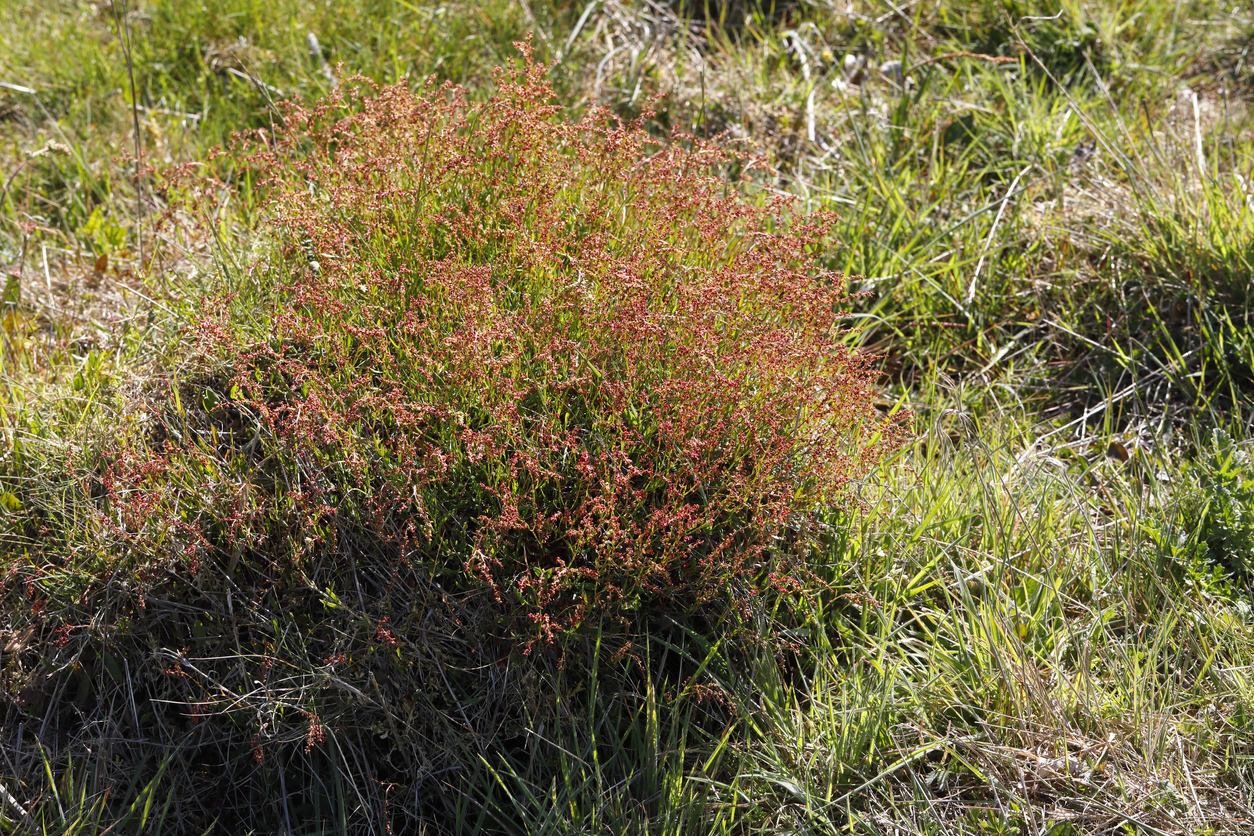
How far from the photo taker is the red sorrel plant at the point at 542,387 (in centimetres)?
208

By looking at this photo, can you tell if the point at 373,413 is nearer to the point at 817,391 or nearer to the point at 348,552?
the point at 348,552

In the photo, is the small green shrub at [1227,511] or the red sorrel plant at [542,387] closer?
the red sorrel plant at [542,387]

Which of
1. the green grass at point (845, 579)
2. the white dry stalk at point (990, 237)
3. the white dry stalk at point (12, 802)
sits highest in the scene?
the white dry stalk at point (990, 237)

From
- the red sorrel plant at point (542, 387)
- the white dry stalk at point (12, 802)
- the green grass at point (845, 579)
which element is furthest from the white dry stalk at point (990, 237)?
the white dry stalk at point (12, 802)

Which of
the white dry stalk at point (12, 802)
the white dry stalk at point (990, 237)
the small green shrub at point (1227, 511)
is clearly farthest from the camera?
the white dry stalk at point (990, 237)

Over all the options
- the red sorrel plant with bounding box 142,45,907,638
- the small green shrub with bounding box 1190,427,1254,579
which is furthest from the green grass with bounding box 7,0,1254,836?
the red sorrel plant with bounding box 142,45,907,638

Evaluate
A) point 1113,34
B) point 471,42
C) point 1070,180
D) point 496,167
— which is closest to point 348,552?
point 496,167

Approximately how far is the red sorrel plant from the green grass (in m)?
0.15

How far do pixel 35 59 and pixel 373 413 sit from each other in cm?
292

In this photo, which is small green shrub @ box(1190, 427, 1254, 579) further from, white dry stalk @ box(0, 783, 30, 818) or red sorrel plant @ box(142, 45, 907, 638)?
white dry stalk @ box(0, 783, 30, 818)

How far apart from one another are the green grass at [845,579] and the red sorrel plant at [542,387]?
5.8 inches

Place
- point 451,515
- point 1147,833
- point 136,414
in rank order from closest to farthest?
point 1147,833, point 451,515, point 136,414

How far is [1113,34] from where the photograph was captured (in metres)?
3.93

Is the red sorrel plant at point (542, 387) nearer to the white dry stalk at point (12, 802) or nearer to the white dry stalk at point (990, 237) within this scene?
the white dry stalk at point (12, 802)
